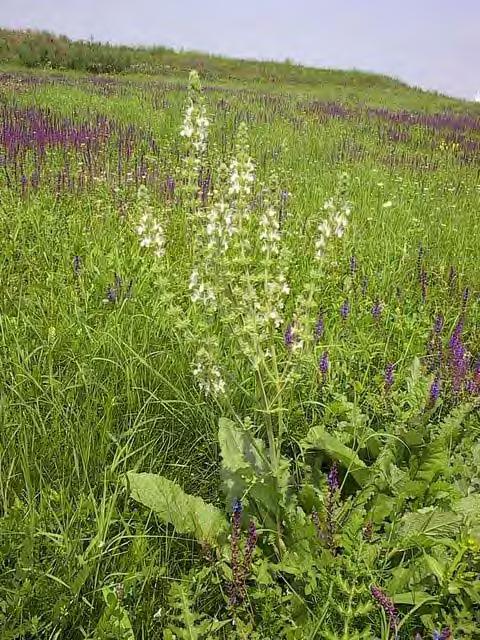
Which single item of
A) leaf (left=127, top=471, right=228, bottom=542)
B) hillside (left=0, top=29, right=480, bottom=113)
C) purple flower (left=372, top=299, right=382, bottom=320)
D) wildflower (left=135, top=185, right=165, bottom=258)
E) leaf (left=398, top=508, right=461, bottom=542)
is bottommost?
leaf (left=127, top=471, right=228, bottom=542)

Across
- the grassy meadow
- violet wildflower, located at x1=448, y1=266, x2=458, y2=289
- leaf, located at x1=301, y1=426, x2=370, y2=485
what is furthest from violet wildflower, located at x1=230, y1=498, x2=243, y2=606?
violet wildflower, located at x1=448, y1=266, x2=458, y2=289

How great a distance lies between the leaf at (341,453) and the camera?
6.75 ft

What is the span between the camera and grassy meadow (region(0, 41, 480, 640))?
1.65m

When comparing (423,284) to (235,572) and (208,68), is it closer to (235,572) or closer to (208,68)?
(235,572)

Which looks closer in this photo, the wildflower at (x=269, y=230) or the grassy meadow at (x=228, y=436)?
the grassy meadow at (x=228, y=436)

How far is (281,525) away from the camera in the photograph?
202 centimetres

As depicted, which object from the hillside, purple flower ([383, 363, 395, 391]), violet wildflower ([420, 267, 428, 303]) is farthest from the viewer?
the hillside

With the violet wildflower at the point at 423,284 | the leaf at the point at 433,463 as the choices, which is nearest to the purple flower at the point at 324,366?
the leaf at the point at 433,463

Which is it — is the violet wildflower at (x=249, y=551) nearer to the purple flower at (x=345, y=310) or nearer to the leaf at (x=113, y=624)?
the leaf at (x=113, y=624)

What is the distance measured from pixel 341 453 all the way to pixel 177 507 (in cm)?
58

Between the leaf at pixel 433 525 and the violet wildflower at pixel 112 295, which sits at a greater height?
the violet wildflower at pixel 112 295

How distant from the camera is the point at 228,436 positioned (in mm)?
2131

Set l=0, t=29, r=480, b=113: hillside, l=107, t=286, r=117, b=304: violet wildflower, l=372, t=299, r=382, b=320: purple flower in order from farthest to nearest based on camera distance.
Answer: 1. l=0, t=29, r=480, b=113: hillside
2. l=372, t=299, r=382, b=320: purple flower
3. l=107, t=286, r=117, b=304: violet wildflower

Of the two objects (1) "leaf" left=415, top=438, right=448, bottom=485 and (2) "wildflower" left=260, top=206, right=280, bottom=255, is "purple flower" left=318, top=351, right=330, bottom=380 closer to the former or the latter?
(1) "leaf" left=415, top=438, right=448, bottom=485
